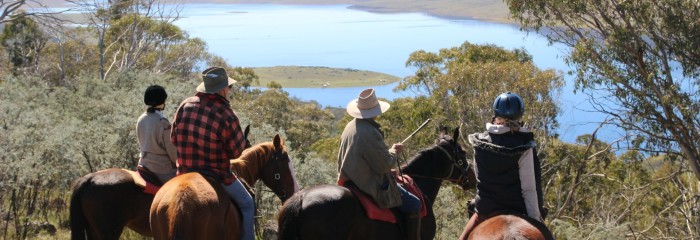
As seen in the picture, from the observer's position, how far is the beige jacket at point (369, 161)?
215 inches

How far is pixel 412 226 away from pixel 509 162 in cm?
145

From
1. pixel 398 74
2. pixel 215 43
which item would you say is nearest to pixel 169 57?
pixel 398 74

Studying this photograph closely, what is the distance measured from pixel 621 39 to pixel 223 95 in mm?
12063

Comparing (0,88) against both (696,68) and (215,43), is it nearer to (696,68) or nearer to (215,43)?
(696,68)

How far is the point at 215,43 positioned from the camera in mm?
146000

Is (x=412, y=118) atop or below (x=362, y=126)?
below

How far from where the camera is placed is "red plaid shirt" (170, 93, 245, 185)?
213 inches

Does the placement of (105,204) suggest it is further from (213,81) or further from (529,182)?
(529,182)

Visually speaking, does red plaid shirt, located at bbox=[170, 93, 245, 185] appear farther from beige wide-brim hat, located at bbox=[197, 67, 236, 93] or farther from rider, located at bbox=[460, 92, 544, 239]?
rider, located at bbox=[460, 92, 544, 239]

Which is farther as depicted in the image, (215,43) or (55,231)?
(215,43)

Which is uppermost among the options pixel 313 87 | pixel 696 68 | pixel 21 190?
pixel 696 68

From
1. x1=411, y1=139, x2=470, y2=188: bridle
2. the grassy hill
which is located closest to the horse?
x1=411, y1=139, x2=470, y2=188: bridle

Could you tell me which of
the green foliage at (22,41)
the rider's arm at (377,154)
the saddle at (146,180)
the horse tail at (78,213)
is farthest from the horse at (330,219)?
the green foliage at (22,41)

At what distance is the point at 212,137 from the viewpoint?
17.8 feet
